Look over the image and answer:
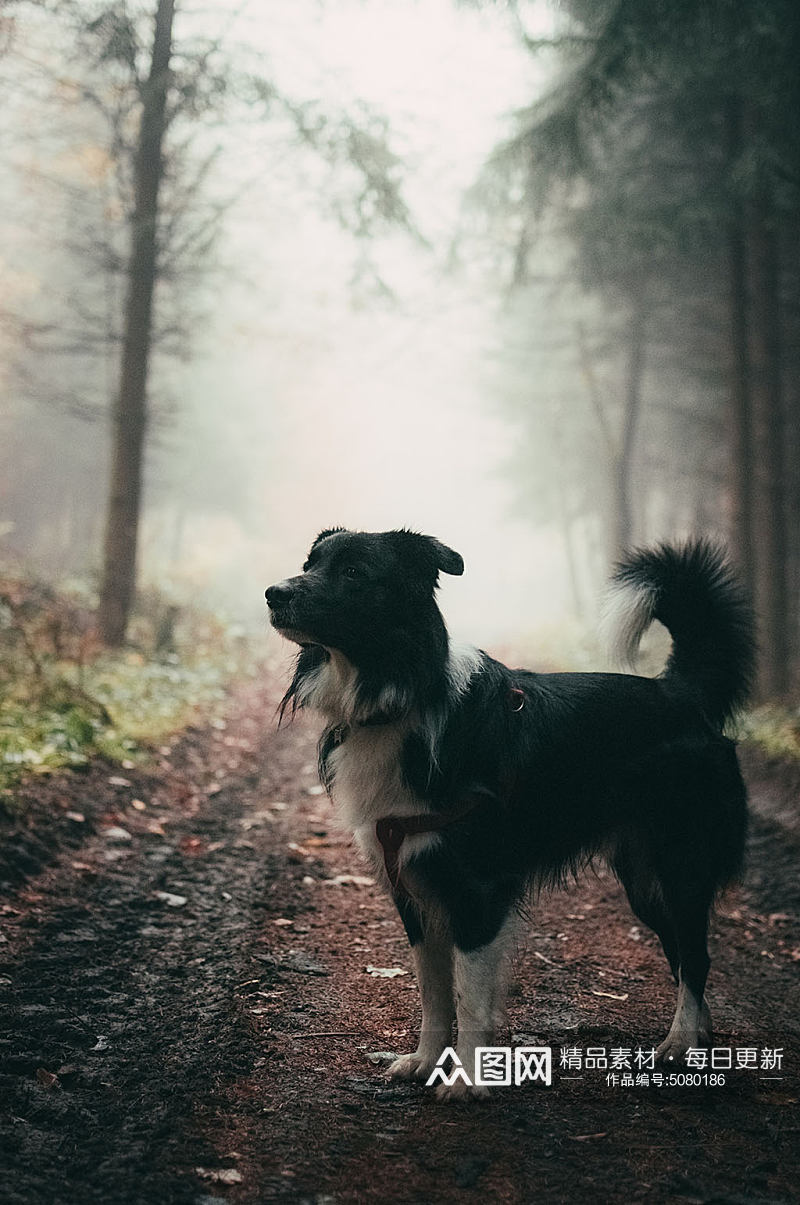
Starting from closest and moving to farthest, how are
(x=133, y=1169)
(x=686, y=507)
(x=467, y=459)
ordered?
1. (x=133, y=1169)
2. (x=686, y=507)
3. (x=467, y=459)

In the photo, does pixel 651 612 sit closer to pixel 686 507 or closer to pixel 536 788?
pixel 536 788

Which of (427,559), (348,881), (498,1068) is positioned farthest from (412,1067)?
(348,881)

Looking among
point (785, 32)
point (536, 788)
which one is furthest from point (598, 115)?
point (536, 788)

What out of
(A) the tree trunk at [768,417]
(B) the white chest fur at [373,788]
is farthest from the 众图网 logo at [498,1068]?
(A) the tree trunk at [768,417]

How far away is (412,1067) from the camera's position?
3775 mm

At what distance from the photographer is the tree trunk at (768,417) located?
39.8ft

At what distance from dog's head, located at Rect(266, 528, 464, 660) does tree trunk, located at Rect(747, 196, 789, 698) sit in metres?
9.36

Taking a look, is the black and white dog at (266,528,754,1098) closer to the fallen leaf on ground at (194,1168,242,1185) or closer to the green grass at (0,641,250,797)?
the fallen leaf on ground at (194,1168,242,1185)

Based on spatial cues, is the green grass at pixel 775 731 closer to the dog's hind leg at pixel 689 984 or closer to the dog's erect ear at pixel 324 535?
the dog's hind leg at pixel 689 984

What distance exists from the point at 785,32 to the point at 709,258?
587 cm

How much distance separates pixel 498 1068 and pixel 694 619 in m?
2.36

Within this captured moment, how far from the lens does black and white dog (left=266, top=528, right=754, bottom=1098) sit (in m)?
3.71

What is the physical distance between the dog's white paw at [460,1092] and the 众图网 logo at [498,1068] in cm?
1

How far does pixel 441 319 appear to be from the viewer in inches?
690
